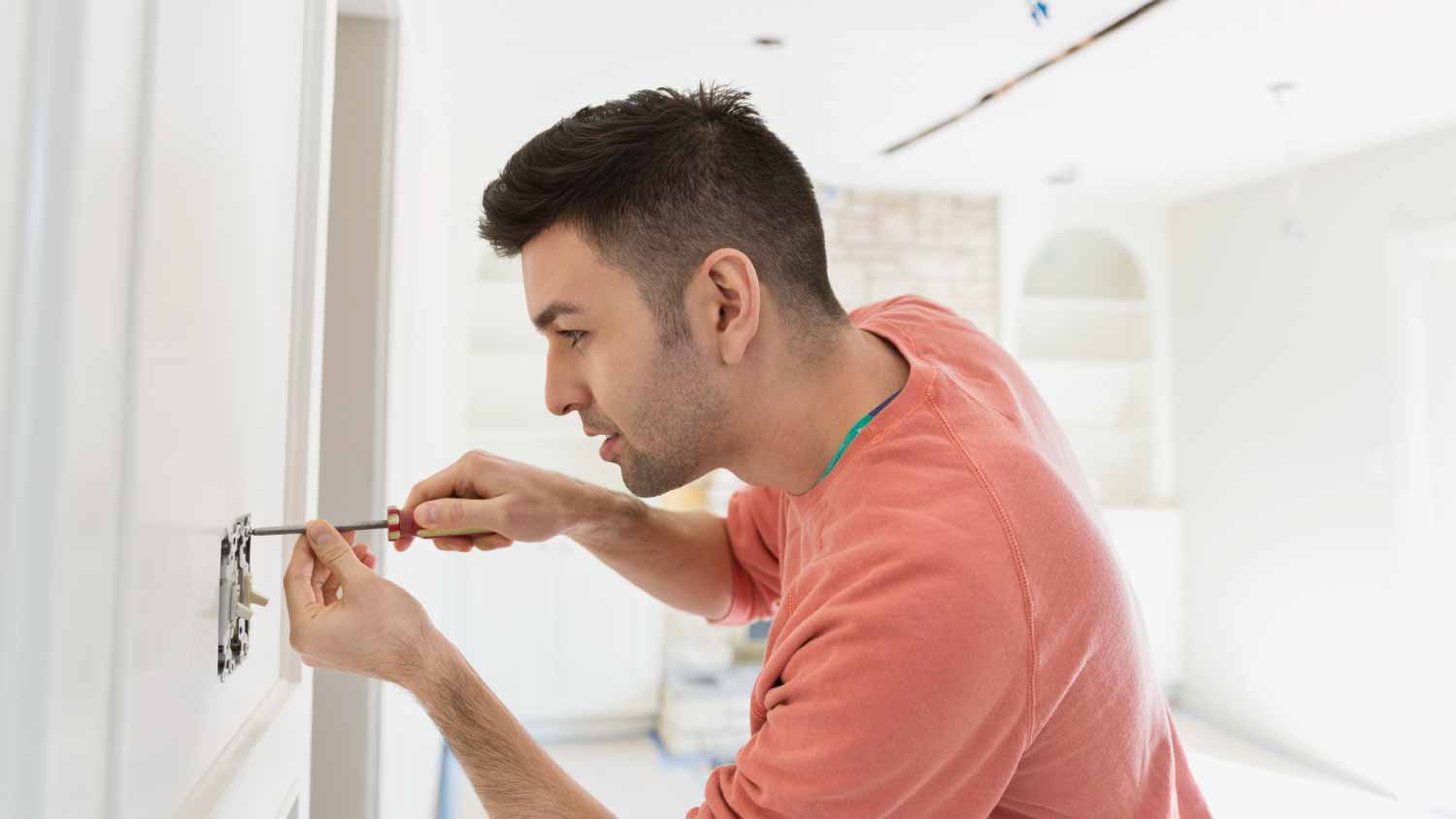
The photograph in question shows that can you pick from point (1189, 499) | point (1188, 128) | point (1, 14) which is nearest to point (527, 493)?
point (1, 14)

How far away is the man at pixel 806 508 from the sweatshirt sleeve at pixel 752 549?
0.25 meters

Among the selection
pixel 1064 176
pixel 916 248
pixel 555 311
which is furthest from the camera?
pixel 916 248

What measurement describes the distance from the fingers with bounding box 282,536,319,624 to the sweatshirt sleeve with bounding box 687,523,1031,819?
0.45 m

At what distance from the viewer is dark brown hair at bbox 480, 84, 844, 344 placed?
3.71 feet

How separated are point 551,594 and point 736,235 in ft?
11.8

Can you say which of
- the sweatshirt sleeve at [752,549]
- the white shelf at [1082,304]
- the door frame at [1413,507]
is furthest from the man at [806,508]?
the white shelf at [1082,304]

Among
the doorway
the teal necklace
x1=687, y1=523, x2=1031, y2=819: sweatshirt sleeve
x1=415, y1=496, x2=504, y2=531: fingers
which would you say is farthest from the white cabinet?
the doorway

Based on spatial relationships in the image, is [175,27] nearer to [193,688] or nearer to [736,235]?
[193,688]

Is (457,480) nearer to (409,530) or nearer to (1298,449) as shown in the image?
(409,530)

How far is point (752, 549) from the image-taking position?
1.63 m

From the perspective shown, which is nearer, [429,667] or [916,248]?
[429,667]

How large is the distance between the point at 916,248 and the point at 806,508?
13.6 feet

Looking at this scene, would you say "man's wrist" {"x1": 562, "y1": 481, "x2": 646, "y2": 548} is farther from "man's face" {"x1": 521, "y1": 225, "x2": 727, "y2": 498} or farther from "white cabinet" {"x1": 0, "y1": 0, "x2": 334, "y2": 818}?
"white cabinet" {"x1": 0, "y1": 0, "x2": 334, "y2": 818}

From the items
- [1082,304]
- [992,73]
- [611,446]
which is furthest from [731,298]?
[1082,304]
